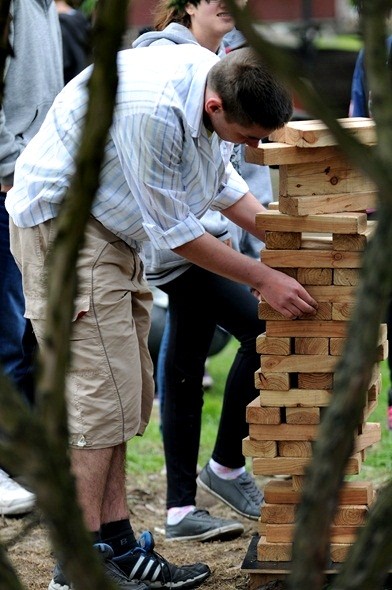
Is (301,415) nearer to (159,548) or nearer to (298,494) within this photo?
(298,494)

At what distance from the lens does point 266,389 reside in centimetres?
358

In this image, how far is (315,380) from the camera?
3539 millimetres

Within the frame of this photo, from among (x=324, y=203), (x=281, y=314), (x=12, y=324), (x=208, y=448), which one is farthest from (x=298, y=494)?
(x=208, y=448)

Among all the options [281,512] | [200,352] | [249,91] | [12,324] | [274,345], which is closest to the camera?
[249,91]

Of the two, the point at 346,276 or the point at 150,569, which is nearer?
the point at 346,276

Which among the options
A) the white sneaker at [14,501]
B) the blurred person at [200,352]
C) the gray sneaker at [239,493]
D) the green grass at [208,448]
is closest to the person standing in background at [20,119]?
the white sneaker at [14,501]

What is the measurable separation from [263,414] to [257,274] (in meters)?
0.47

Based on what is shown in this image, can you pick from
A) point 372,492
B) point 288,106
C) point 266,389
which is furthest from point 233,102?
point 372,492

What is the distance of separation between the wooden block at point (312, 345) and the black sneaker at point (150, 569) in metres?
0.86

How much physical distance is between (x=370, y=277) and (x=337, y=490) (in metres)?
0.31

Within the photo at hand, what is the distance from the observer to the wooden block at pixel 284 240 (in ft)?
11.4

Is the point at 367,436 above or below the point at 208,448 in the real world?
above

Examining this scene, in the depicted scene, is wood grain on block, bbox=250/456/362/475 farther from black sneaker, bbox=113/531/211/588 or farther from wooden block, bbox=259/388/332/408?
black sneaker, bbox=113/531/211/588

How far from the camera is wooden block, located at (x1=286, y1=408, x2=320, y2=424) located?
11.7ft
